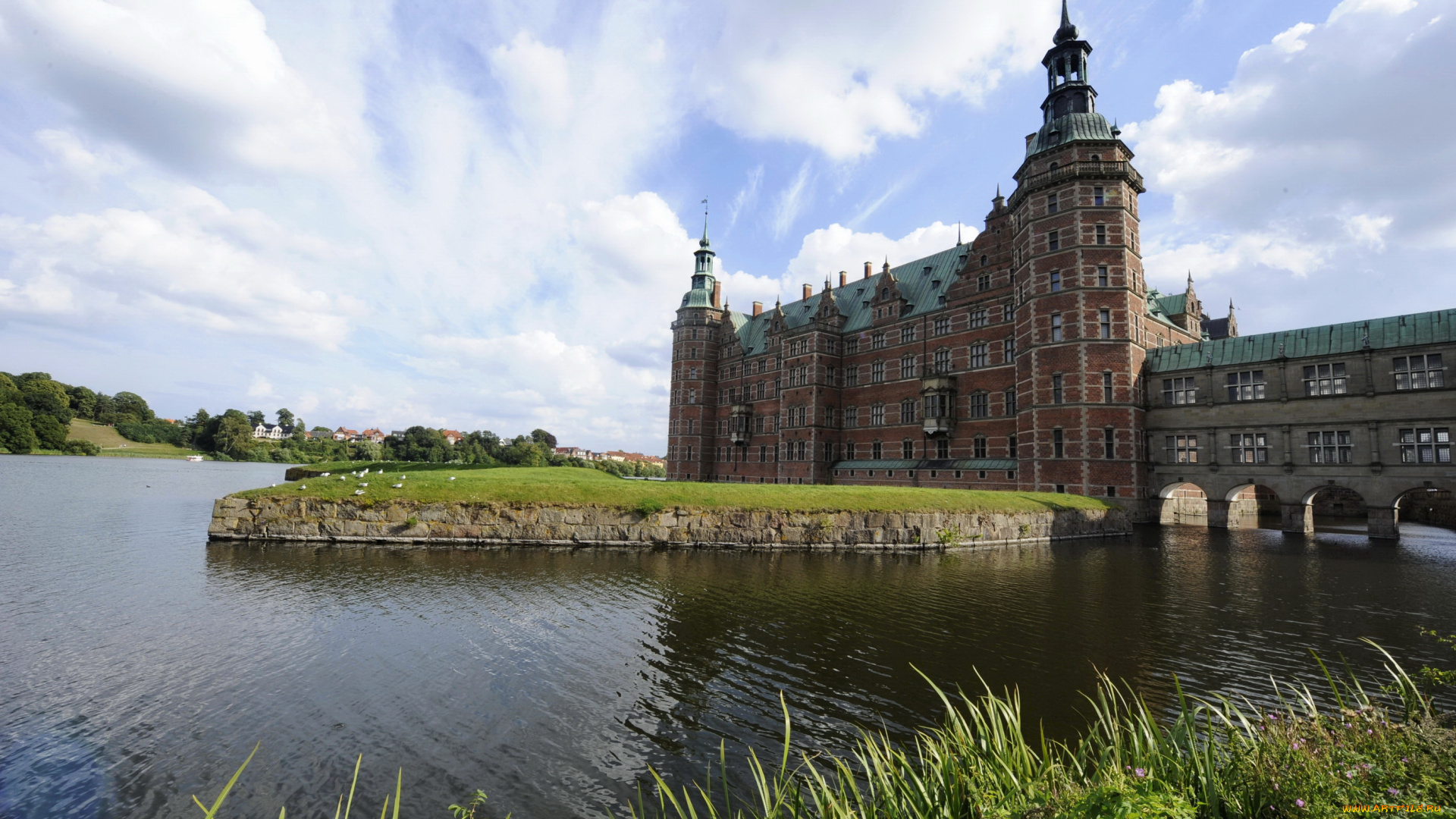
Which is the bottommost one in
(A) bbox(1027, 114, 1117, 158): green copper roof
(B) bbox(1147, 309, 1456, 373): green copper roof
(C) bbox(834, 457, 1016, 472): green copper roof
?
(C) bbox(834, 457, 1016, 472): green copper roof

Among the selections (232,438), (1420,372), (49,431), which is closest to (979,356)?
(1420,372)

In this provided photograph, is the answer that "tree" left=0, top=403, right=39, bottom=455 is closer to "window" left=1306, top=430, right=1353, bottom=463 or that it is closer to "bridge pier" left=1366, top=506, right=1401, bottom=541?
"window" left=1306, top=430, right=1353, bottom=463

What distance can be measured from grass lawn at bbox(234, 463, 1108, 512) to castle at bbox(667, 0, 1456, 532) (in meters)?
10.7

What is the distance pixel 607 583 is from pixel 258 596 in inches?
359

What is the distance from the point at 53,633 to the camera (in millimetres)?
12500

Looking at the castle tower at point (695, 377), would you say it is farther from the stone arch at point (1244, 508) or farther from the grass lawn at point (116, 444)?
the grass lawn at point (116, 444)

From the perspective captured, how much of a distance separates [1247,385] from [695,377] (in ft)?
162

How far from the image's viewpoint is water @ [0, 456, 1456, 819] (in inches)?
311

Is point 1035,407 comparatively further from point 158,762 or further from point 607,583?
point 158,762

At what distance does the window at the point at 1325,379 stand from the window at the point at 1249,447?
10.9 ft

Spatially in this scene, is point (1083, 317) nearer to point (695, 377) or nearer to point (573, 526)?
point (573, 526)

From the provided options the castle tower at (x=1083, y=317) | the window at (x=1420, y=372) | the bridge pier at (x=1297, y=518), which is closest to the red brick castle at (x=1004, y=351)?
the castle tower at (x=1083, y=317)

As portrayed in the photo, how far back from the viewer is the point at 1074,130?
130ft

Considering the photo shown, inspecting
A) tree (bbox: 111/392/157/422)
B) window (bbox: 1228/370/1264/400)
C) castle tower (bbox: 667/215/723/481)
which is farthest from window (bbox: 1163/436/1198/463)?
tree (bbox: 111/392/157/422)
